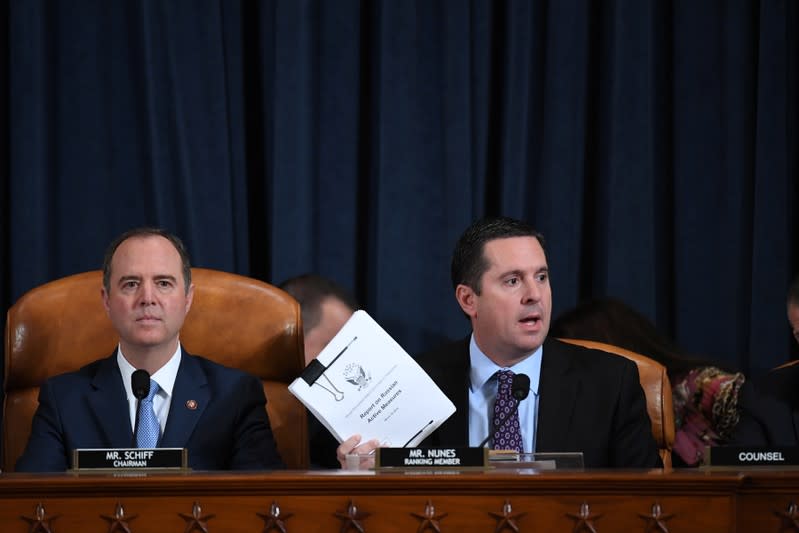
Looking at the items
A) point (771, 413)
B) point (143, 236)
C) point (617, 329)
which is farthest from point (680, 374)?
point (143, 236)

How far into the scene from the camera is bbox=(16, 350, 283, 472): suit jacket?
2828mm

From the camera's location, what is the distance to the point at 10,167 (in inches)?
158

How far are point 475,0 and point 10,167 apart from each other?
1646 millimetres

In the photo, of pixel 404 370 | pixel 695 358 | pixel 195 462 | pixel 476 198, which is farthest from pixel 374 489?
pixel 476 198

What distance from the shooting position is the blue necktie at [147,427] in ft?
9.19

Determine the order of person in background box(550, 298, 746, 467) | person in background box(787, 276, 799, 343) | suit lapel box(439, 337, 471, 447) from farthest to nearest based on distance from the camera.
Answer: person in background box(550, 298, 746, 467), person in background box(787, 276, 799, 343), suit lapel box(439, 337, 471, 447)

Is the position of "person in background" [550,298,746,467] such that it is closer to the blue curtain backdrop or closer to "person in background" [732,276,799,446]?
the blue curtain backdrop

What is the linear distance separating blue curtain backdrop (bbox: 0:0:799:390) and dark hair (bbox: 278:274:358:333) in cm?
19

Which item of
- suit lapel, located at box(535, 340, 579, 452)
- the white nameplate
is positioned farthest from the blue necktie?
suit lapel, located at box(535, 340, 579, 452)

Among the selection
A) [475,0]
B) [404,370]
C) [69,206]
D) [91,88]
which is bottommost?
[404,370]

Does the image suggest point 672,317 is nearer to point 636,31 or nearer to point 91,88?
point 636,31

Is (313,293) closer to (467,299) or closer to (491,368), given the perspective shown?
(467,299)

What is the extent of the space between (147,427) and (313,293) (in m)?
1.02

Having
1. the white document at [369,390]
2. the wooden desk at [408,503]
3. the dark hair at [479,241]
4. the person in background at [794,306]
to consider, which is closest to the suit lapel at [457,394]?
the dark hair at [479,241]
